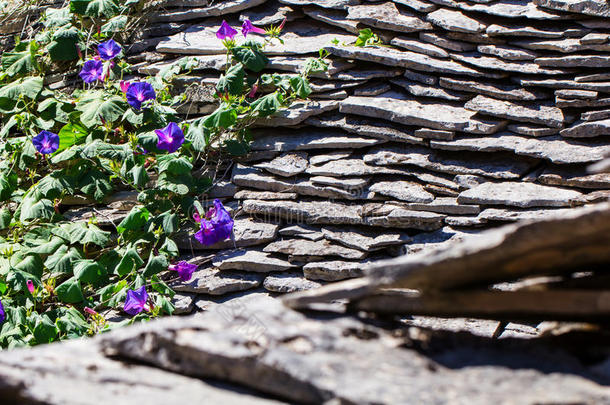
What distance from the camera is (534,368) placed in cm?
110

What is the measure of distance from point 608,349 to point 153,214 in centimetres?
256

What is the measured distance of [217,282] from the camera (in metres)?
3.20

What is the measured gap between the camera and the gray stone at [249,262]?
10.4 feet

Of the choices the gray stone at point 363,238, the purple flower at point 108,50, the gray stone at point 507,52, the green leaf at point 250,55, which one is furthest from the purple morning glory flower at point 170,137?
the gray stone at point 507,52

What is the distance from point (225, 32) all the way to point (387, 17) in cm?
72

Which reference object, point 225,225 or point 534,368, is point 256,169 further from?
point 534,368

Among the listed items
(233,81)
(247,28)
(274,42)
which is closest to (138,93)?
(233,81)

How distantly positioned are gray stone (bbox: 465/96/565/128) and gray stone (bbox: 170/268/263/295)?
109 centimetres

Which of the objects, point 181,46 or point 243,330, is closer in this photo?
point 243,330

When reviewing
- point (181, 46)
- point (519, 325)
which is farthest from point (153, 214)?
point (519, 325)

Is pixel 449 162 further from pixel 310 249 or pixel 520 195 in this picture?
pixel 310 249

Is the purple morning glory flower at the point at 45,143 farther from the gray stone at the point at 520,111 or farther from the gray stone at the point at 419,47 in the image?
the gray stone at the point at 520,111

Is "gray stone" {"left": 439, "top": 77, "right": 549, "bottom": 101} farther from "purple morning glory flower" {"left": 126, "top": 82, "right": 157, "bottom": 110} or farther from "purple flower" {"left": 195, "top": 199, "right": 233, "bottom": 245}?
"purple morning glory flower" {"left": 126, "top": 82, "right": 157, "bottom": 110}

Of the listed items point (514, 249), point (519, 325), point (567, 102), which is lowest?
point (519, 325)
